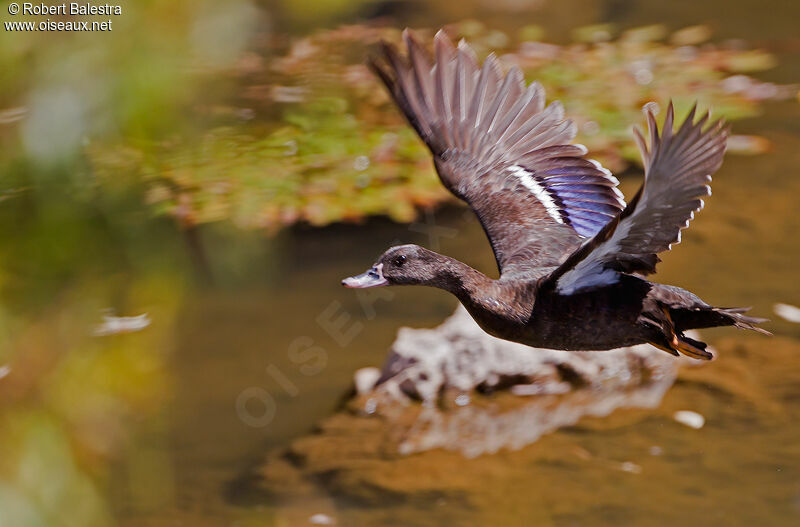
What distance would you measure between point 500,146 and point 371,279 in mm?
837

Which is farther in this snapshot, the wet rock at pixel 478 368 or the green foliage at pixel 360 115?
the green foliage at pixel 360 115

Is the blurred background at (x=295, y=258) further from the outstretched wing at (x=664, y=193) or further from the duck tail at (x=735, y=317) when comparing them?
the duck tail at (x=735, y=317)

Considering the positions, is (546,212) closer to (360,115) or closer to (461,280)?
(461,280)

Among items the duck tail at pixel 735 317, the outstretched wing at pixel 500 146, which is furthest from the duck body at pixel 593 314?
the outstretched wing at pixel 500 146

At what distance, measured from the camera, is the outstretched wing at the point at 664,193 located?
86.6 inches

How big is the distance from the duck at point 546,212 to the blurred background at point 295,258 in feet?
2.12

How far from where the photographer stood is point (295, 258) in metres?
5.75

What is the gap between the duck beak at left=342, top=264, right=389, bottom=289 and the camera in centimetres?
292

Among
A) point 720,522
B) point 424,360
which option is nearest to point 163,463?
point 424,360

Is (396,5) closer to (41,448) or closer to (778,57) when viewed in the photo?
(778,57)

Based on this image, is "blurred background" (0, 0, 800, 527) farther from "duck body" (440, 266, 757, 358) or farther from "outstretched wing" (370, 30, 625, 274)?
"duck body" (440, 266, 757, 358)

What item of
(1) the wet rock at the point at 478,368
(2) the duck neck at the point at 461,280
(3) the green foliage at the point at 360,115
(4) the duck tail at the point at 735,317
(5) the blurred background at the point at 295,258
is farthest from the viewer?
(3) the green foliage at the point at 360,115

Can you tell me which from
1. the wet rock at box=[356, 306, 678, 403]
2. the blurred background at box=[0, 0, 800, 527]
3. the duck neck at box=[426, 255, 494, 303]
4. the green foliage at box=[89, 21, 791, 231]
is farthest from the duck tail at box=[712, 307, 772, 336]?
the green foliage at box=[89, 21, 791, 231]

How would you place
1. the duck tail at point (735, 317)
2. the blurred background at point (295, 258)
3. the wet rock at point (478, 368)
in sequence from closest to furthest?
the blurred background at point (295, 258) < the duck tail at point (735, 317) < the wet rock at point (478, 368)
